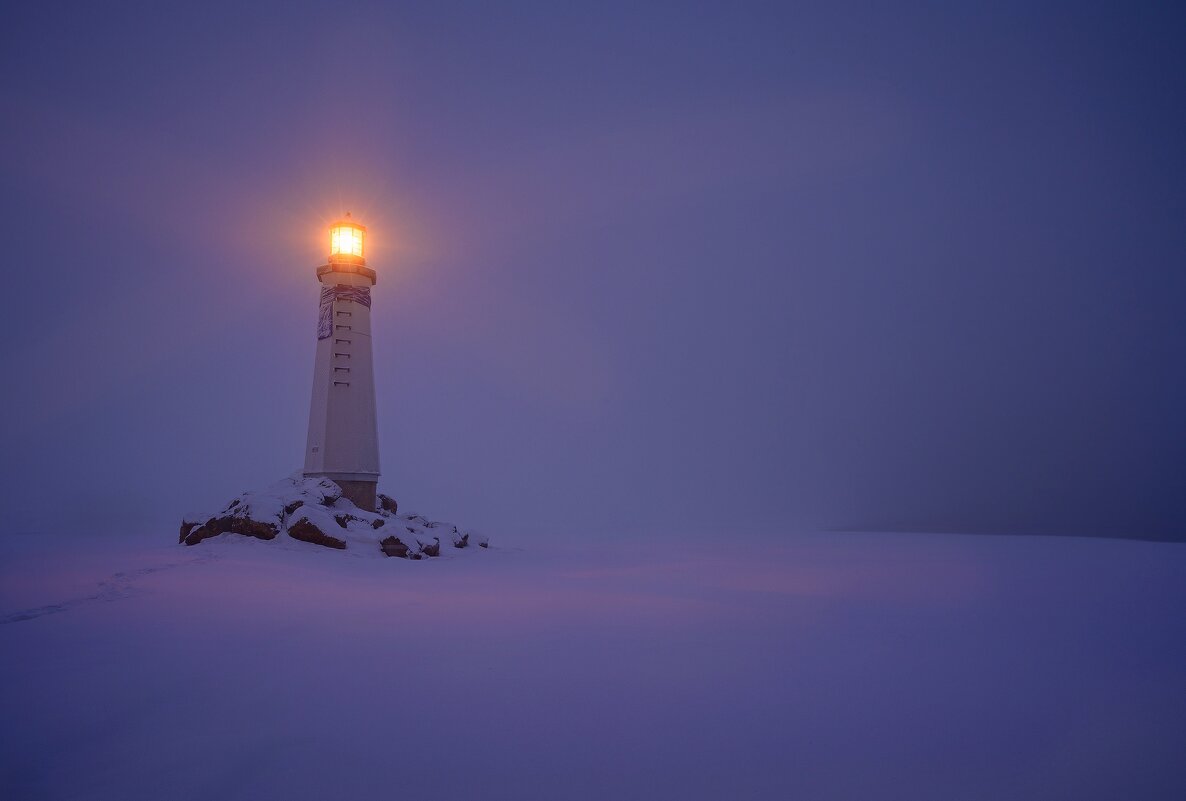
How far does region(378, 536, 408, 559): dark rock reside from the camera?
13.8 metres

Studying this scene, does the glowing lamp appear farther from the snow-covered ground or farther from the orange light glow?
the snow-covered ground

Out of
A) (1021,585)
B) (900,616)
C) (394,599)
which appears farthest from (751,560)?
(394,599)

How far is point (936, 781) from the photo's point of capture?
3.49m

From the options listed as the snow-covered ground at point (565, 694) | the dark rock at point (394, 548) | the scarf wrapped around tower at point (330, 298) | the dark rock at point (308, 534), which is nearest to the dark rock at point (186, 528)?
the dark rock at point (308, 534)

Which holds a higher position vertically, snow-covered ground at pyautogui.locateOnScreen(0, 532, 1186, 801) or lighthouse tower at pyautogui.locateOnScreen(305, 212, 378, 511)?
lighthouse tower at pyautogui.locateOnScreen(305, 212, 378, 511)

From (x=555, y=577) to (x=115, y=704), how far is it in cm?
805

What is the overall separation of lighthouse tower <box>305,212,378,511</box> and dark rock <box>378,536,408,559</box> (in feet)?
15.1

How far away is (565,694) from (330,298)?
16958 millimetres

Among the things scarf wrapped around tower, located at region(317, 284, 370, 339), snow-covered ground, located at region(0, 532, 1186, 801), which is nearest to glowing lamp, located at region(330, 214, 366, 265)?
scarf wrapped around tower, located at region(317, 284, 370, 339)

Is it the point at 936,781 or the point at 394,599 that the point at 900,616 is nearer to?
the point at 936,781

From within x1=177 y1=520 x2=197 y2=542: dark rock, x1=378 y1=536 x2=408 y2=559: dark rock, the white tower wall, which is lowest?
x1=378 y1=536 x2=408 y2=559: dark rock

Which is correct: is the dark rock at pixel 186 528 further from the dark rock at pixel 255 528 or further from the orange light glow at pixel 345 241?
the orange light glow at pixel 345 241

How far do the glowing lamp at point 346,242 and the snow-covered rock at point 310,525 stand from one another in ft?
23.3

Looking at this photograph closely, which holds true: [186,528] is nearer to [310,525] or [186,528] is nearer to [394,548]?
[310,525]
